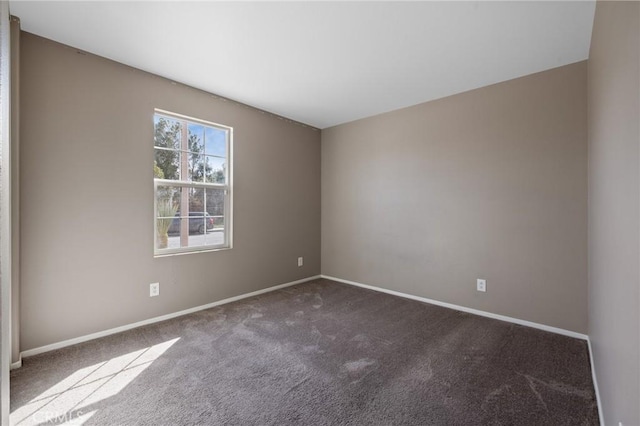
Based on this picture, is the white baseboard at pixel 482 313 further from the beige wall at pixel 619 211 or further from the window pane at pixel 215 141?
the window pane at pixel 215 141

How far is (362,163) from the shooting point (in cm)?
414

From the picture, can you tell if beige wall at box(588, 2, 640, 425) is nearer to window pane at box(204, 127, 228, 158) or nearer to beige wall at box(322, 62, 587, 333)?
beige wall at box(322, 62, 587, 333)

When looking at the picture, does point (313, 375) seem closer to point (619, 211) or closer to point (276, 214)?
point (619, 211)

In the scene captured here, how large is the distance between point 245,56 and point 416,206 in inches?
99.5

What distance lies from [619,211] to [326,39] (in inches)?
82.0

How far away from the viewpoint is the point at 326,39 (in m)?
2.21

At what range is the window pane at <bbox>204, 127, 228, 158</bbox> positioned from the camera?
10.9 feet

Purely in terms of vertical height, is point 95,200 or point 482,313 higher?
point 95,200

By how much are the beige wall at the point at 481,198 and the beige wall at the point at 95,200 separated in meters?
1.86

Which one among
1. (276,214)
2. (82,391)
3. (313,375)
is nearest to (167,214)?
(276,214)

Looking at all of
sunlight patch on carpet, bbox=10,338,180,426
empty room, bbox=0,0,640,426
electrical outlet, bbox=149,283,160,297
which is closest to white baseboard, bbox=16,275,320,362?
empty room, bbox=0,0,640,426

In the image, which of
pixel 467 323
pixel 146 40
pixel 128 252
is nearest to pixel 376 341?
pixel 467 323

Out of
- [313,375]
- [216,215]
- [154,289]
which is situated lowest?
[313,375]

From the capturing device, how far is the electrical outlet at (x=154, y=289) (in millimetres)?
2778
